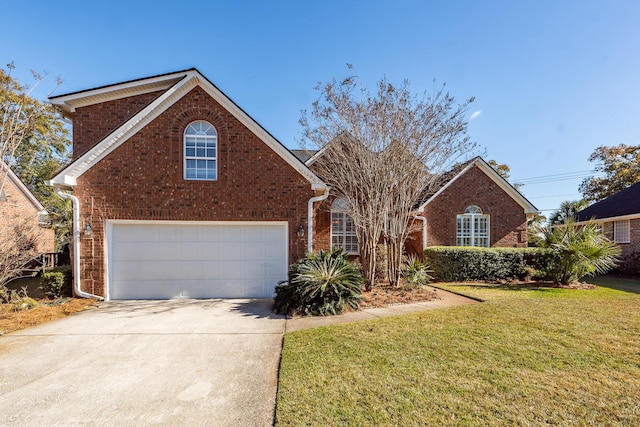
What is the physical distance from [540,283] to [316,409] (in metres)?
11.8

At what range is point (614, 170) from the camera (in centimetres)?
2758

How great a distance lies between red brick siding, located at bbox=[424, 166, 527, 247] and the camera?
1473 centimetres

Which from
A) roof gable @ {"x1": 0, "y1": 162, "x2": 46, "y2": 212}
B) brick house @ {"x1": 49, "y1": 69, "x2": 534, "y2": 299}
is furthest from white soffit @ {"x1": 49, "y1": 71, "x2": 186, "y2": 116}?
roof gable @ {"x1": 0, "y1": 162, "x2": 46, "y2": 212}

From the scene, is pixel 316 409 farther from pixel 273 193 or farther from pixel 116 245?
pixel 116 245

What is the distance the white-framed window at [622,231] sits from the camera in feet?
50.9

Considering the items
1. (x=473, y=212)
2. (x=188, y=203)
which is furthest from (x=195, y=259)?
(x=473, y=212)

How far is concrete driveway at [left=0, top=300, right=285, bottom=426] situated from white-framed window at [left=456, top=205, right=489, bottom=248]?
11.6 metres

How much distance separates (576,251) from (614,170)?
25.8 m

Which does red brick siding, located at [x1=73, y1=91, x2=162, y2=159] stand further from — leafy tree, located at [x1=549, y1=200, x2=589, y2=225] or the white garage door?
leafy tree, located at [x1=549, y1=200, x2=589, y2=225]

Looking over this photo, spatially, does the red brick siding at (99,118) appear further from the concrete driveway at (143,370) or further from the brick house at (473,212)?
the brick house at (473,212)

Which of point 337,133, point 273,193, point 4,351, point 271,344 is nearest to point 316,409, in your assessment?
point 271,344

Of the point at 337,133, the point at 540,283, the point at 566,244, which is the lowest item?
the point at 540,283

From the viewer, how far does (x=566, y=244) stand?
1050 centimetres

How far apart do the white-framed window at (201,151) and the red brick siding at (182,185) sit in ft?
0.53
